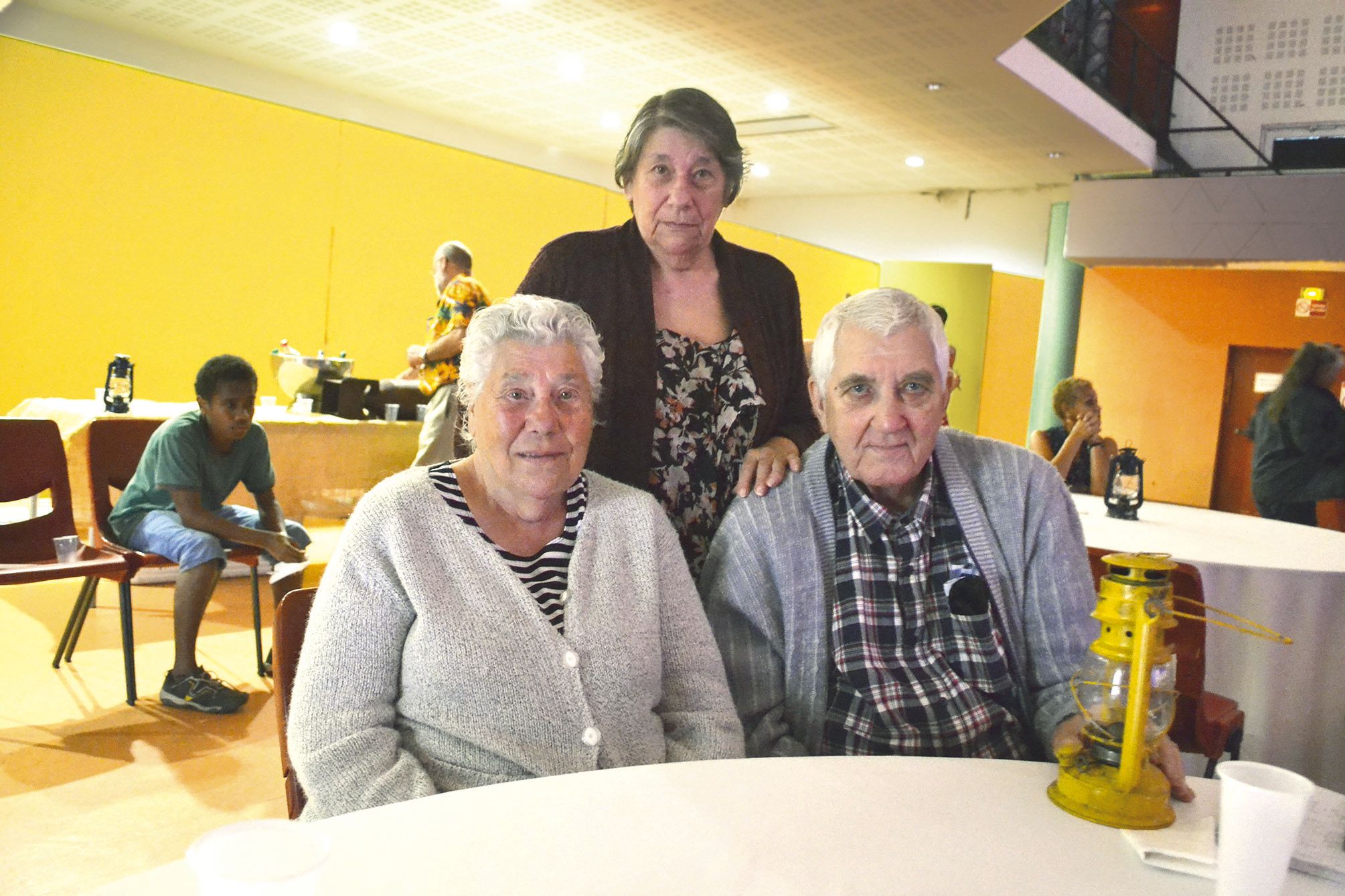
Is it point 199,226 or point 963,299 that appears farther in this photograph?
point 963,299

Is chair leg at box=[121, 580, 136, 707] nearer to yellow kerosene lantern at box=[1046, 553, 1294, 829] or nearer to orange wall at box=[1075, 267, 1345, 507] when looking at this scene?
yellow kerosene lantern at box=[1046, 553, 1294, 829]

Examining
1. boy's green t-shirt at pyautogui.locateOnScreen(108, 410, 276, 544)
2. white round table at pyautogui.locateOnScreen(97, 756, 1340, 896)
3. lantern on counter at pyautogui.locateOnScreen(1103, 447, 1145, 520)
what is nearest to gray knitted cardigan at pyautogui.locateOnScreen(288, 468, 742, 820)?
white round table at pyautogui.locateOnScreen(97, 756, 1340, 896)

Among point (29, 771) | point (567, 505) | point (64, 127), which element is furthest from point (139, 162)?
point (567, 505)

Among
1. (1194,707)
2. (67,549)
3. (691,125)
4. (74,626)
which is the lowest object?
(74,626)

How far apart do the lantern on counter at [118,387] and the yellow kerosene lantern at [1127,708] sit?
5.01 metres

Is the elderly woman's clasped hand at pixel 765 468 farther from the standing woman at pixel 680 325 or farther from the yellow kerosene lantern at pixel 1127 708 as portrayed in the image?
the yellow kerosene lantern at pixel 1127 708

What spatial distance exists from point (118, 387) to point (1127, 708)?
202 inches

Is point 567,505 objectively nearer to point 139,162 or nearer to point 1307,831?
point 1307,831

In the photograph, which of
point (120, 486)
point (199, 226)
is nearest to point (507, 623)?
point (120, 486)

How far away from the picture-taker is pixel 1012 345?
12.0 meters

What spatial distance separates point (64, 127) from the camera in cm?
596

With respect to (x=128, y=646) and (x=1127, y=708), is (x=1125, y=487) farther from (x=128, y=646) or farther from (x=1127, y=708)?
(x=128, y=646)

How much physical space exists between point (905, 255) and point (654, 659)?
41.2 feet

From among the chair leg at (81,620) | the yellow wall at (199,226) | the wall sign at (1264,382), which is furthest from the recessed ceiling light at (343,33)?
the wall sign at (1264,382)
